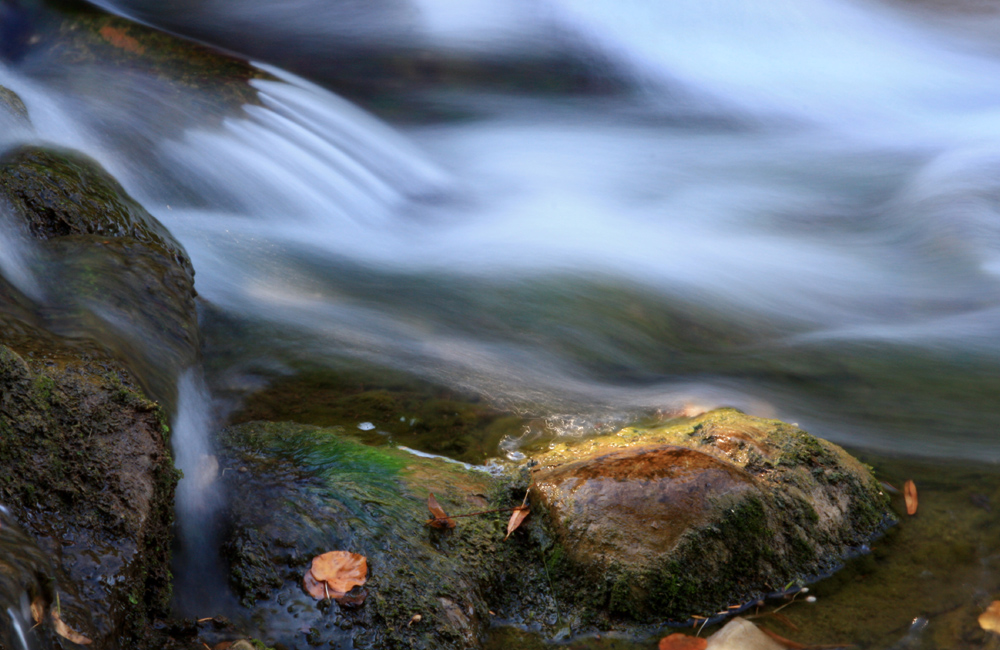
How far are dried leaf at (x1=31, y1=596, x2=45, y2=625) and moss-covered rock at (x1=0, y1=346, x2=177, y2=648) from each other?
0.03 metres

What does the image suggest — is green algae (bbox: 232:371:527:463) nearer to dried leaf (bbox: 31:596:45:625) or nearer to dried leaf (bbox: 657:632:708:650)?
Result: dried leaf (bbox: 657:632:708:650)

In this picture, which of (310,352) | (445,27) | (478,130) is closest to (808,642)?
(310,352)

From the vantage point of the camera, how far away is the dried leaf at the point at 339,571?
7.42 ft

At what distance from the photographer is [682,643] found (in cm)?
228

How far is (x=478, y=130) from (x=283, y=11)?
2.47 meters

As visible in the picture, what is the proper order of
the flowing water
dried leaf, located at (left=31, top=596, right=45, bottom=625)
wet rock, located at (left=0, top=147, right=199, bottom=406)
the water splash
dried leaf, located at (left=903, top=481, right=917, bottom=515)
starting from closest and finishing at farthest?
dried leaf, located at (left=31, top=596, right=45, bottom=625) < the water splash < wet rock, located at (left=0, top=147, right=199, bottom=406) < dried leaf, located at (left=903, top=481, right=917, bottom=515) < the flowing water

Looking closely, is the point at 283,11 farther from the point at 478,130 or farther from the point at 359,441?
the point at 359,441

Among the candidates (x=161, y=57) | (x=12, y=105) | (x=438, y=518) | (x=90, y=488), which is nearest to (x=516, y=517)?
(x=438, y=518)

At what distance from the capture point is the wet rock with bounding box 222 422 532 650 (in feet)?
7.22

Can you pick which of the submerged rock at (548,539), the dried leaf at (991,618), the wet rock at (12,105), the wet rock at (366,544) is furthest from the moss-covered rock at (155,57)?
the dried leaf at (991,618)

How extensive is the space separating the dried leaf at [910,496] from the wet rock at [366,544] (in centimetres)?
156

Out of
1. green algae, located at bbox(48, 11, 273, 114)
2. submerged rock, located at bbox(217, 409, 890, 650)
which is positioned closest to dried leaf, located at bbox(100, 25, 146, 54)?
green algae, located at bbox(48, 11, 273, 114)

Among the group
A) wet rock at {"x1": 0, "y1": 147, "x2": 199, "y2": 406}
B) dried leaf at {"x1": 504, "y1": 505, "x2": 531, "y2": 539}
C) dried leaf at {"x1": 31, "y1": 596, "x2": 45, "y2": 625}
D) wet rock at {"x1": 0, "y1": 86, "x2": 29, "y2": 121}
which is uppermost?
wet rock at {"x1": 0, "y1": 86, "x2": 29, "y2": 121}

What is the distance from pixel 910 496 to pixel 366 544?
2.18m
